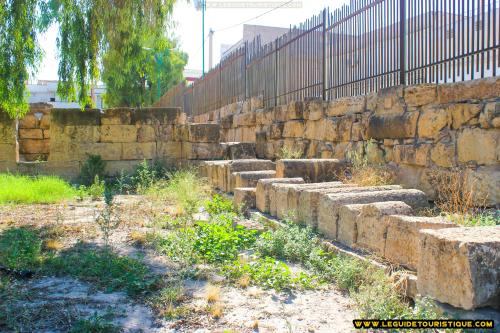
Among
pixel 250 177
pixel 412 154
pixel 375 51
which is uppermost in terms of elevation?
pixel 375 51

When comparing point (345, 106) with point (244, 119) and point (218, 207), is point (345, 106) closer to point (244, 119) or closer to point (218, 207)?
point (218, 207)

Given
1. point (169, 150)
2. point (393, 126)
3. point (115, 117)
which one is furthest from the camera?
point (169, 150)

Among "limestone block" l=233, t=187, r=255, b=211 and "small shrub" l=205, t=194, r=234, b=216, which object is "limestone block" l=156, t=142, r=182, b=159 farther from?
"limestone block" l=233, t=187, r=255, b=211

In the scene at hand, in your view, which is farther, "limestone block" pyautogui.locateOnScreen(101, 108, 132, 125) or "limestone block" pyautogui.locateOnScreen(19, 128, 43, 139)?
"limestone block" pyautogui.locateOnScreen(19, 128, 43, 139)

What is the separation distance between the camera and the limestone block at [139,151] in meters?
11.3

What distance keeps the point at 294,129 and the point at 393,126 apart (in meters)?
3.08

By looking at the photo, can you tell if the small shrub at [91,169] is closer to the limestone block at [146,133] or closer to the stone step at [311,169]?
the limestone block at [146,133]

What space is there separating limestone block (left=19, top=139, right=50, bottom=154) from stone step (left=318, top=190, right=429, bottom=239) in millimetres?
10229

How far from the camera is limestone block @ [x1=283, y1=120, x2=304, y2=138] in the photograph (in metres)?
8.83

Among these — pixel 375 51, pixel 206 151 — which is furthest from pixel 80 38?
pixel 375 51

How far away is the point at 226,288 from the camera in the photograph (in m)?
4.00

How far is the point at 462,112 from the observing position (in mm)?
5137

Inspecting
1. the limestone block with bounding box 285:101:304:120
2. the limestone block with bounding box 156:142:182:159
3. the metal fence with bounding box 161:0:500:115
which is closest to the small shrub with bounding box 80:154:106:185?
the limestone block with bounding box 156:142:182:159

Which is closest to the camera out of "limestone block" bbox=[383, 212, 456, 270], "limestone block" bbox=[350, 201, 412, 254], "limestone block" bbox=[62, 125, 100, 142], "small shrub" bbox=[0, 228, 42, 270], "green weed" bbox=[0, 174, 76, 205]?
"limestone block" bbox=[383, 212, 456, 270]
